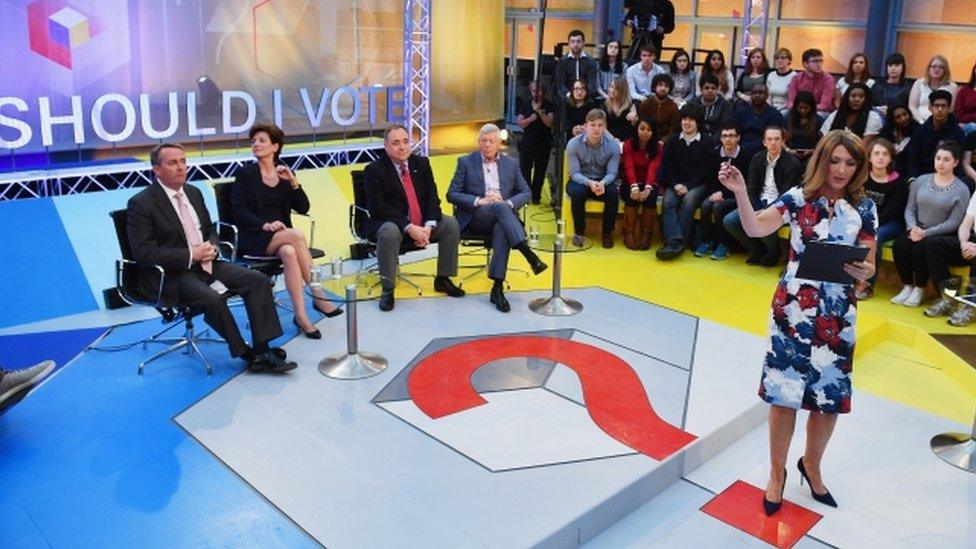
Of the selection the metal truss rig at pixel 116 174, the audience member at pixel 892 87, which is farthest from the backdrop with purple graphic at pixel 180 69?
the audience member at pixel 892 87

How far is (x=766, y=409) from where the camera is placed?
4.51m

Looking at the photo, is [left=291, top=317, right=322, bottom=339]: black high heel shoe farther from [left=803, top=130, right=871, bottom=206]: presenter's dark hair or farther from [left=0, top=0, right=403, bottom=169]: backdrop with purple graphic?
[left=0, top=0, right=403, bottom=169]: backdrop with purple graphic

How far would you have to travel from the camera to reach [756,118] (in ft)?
25.1

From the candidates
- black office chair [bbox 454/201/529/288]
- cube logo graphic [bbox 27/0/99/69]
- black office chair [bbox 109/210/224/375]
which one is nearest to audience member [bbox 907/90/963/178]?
black office chair [bbox 454/201/529/288]

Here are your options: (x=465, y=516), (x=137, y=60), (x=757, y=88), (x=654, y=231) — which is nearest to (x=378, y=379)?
(x=465, y=516)

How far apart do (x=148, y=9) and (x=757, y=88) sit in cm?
668

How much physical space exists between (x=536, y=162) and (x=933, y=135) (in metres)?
3.87

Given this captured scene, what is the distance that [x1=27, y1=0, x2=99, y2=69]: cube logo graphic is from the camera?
878 cm

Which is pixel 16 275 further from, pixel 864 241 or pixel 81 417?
pixel 864 241

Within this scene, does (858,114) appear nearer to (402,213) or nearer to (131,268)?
(402,213)

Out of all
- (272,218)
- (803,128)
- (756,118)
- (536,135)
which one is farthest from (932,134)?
(272,218)

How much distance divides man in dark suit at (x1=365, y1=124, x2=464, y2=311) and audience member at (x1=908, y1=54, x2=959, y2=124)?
163 inches

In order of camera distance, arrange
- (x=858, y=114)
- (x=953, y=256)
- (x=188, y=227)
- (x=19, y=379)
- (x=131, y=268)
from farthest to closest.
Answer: (x=858, y=114) → (x=953, y=256) → (x=188, y=227) → (x=131, y=268) → (x=19, y=379)

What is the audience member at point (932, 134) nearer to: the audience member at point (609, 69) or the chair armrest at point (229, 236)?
the audience member at point (609, 69)
